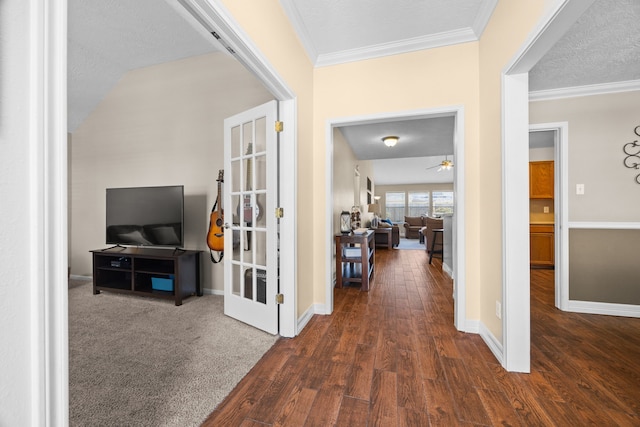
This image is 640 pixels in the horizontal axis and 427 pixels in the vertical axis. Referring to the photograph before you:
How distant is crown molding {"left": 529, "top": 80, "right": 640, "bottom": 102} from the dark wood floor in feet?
7.51

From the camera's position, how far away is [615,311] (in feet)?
8.76

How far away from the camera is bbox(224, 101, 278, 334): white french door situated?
215cm

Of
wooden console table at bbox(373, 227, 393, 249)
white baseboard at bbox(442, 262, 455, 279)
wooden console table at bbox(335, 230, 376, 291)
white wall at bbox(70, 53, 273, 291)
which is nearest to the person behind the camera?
white wall at bbox(70, 53, 273, 291)

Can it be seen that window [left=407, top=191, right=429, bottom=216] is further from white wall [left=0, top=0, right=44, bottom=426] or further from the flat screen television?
white wall [left=0, top=0, right=44, bottom=426]

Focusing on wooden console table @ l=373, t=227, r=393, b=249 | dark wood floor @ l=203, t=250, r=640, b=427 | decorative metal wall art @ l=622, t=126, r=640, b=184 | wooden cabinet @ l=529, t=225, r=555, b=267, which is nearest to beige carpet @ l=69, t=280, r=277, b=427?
dark wood floor @ l=203, t=250, r=640, b=427

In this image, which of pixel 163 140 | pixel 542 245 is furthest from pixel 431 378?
pixel 542 245

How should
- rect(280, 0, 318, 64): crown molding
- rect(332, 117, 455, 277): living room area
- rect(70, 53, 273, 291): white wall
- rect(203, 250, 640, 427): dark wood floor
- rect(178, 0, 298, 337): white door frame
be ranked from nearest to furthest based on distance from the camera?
1. rect(203, 250, 640, 427): dark wood floor
2. rect(280, 0, 318, 64): crown molding
3. rect(178, 0, 298, 337): white door frame
4. rect(70, 53, 273, 291): white wall
5. rect(332, 117, 455, 277): living room area

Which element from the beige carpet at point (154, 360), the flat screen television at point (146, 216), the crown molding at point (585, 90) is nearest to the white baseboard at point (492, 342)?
the beige carpet at point (154, 360)

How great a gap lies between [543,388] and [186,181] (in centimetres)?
375

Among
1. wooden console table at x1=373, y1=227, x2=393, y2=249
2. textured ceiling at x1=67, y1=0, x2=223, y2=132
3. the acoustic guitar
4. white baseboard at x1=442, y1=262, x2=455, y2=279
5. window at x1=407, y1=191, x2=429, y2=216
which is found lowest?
white baseboard at x1=442, y1=262, x2=455, y2=279

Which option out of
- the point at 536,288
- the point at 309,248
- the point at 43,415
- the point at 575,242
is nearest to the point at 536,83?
the point at 575,242

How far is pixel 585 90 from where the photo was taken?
9.11 ft

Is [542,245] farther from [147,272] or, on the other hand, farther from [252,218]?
[147,272]

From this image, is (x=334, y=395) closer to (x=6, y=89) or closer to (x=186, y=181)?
(x=6, y=89)
